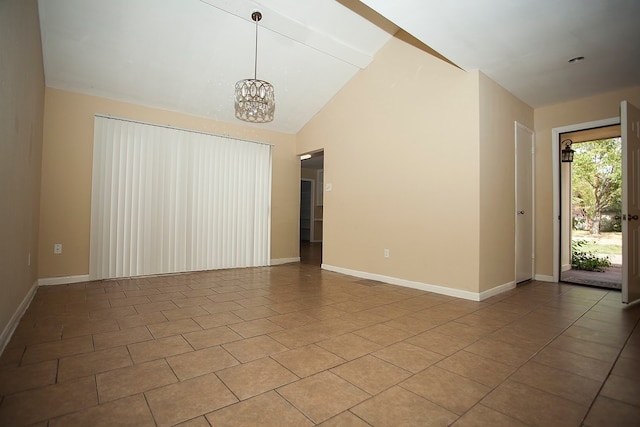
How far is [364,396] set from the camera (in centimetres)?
149

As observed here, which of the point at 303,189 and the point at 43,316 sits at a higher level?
the point at 303,189

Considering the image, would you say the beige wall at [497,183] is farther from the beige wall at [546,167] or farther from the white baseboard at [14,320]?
the white baseboard at [14,320]

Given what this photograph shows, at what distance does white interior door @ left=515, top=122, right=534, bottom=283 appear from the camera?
405 centimetres

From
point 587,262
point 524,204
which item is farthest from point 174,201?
point 587,262

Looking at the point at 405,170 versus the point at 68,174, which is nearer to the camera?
the point at 68,174

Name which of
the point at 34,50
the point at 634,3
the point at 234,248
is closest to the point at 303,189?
the point at 234,248

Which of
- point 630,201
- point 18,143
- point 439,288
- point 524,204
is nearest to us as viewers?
point 18,143

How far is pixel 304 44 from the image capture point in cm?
396

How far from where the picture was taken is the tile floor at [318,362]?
1.35m

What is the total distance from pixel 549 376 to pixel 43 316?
12.2 ft

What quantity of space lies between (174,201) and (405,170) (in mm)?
3342

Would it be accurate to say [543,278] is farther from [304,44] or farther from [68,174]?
[68,174]

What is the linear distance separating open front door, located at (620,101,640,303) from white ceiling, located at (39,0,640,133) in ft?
1.93

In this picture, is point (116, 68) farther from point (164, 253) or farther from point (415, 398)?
point (415, 398)
